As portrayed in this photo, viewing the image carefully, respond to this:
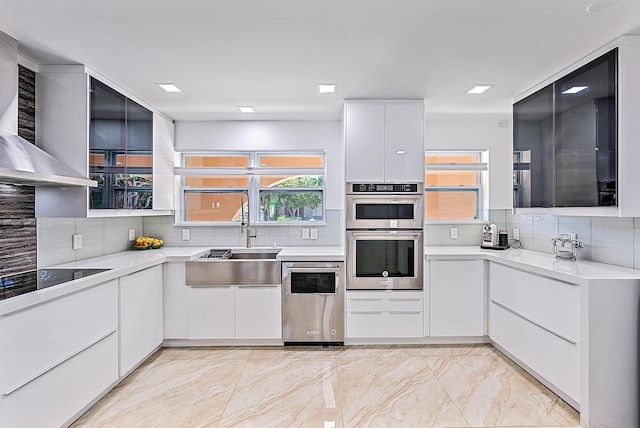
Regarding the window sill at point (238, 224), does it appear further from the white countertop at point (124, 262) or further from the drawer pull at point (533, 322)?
the drawer pull at point (533, 322)

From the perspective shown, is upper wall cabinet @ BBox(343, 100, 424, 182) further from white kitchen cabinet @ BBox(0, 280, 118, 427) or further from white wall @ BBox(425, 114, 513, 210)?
white kitchen cabinet @ BBox(0, 280, 118, 427)

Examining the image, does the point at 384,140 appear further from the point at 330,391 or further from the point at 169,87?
the point at 330,391

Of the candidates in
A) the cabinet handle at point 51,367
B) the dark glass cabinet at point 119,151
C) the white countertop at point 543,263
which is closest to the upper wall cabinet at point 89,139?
the dark glass cabinet at point 119,151

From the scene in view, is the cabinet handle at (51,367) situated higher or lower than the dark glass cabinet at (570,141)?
lower

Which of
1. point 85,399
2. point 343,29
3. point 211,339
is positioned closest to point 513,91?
point 343,29

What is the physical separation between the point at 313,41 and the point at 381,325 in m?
2.53

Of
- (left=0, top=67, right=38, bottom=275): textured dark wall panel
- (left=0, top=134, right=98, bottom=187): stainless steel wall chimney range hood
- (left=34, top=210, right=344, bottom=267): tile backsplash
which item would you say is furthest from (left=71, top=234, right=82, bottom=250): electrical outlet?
(left=0, top=134, right=98, bottom=187): stainless steel wall chimney range hood

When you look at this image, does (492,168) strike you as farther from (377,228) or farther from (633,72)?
(633,72)

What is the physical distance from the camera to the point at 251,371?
3107mm

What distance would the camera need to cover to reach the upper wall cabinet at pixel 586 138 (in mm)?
2289

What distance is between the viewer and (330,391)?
109 inches

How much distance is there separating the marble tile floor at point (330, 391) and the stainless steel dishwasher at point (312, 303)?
14 cm

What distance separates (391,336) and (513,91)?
2.45 m

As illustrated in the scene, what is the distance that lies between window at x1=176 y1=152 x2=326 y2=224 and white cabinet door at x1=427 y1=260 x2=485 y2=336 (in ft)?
4.77
